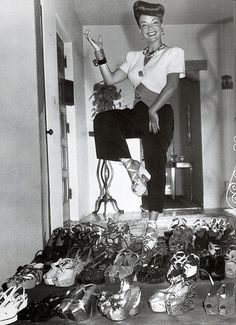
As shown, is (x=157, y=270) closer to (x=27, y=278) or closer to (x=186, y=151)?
(x=27, y=278)

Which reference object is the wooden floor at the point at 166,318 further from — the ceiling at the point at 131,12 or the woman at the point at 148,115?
the ceiling at the point at 131,12

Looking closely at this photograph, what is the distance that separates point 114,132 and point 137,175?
0.28 meters

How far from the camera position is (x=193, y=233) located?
2.46 meters

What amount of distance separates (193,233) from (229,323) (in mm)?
1013

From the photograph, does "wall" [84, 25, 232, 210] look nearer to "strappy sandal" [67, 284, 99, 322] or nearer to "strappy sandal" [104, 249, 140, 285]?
"strappy sandal" [104, 249, 140, 285]

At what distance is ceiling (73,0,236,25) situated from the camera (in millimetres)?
2189

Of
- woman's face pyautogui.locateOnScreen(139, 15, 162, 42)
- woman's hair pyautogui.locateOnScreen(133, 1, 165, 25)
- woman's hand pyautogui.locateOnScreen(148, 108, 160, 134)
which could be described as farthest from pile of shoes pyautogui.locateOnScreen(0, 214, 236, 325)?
woman's hair pyautogui.locateOnScreen(133, 1, 165, 25)

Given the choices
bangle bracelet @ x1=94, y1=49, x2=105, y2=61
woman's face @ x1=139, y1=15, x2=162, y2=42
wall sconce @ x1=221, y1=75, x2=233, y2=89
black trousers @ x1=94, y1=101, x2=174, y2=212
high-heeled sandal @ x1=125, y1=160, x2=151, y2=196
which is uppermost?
woman's face @ x1=139, y1=15, x2=162, y2=42

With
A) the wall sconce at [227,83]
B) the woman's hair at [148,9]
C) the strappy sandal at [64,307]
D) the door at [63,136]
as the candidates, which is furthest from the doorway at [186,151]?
the strappy sandal at [64,307]

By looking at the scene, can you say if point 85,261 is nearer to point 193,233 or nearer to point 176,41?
point 193,233

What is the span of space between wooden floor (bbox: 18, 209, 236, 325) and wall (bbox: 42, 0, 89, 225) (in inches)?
7.6

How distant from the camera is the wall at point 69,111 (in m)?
2.56

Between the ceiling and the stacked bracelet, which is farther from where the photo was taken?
the stacked bracelet

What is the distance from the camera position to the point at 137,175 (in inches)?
92.0
